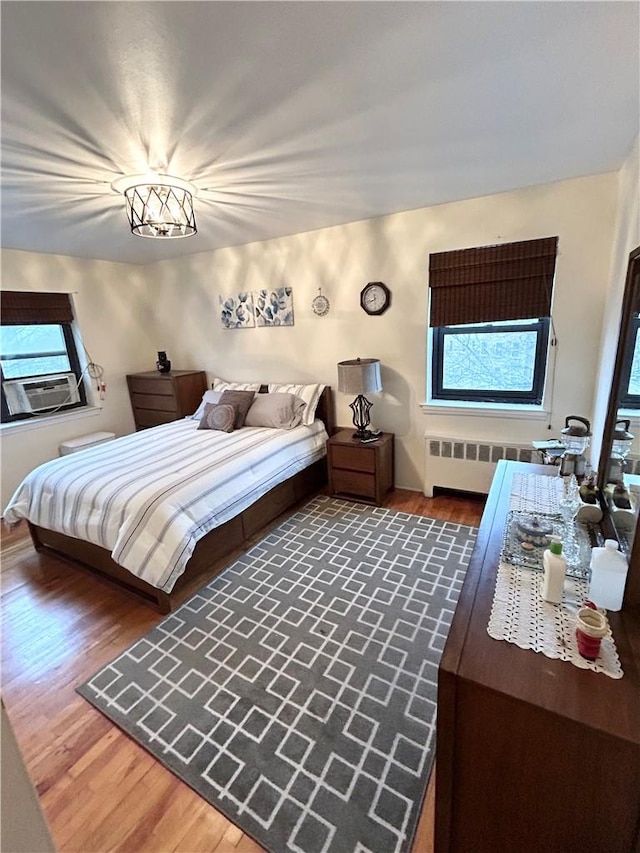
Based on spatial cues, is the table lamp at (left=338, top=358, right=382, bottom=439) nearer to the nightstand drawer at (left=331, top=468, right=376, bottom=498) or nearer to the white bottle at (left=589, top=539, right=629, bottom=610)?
the nightstand drawer at (left=331, top=468, right=376, bottom=498)

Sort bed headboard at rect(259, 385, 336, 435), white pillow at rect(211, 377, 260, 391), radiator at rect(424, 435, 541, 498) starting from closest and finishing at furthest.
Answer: radiator at rect(424, 435, 541, 498)
bed headboard at rect(259, 385, 336, 435)
white pillow at rect(211, 377, 260, 391)

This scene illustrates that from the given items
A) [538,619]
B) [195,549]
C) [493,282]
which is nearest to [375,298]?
[493,282]

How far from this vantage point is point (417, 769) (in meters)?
1.31

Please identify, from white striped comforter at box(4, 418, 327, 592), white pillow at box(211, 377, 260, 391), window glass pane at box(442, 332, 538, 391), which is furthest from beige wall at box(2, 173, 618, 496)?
white striped comforter at box(4, 418, 327, 592)

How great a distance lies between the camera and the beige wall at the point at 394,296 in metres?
2.47

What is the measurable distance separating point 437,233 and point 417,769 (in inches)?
123

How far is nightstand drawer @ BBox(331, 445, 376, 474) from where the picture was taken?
3.08 metres

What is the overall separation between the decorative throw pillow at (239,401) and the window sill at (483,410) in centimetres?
160

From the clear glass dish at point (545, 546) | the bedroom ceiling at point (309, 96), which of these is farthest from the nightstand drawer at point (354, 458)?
the bedroom ceiling at point (309, 96)

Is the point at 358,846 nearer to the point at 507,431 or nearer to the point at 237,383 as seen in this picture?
the point at 507,431

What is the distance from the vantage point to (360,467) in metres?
3.15

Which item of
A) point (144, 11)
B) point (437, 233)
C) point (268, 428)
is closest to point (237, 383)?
point (268, 428)

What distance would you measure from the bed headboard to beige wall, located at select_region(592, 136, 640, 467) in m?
2.05

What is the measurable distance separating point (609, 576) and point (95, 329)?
4.64m
